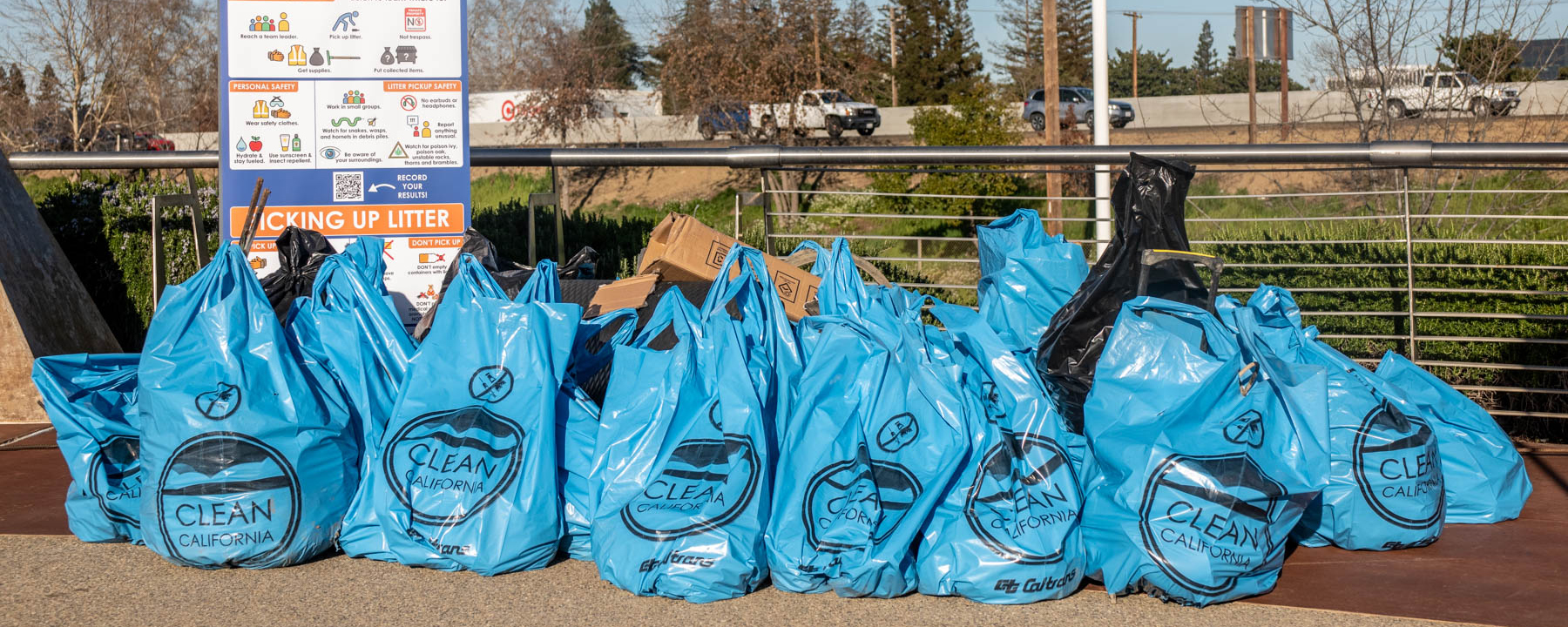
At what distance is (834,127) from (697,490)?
856 inches

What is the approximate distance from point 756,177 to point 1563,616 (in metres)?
21.0

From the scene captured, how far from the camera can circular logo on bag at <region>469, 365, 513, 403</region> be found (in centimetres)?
335

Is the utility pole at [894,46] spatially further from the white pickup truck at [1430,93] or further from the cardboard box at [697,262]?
the cardboard box at [697,262]

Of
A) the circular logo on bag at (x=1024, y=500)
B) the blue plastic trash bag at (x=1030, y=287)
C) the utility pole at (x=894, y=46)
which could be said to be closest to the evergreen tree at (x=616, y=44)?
the utility pole at (x=894, y=46)

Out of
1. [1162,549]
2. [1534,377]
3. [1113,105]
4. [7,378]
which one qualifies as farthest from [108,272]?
[1113,105]

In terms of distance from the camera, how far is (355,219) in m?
4.76

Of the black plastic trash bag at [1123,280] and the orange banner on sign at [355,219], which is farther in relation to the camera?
the orange banner on sign at [355,219]

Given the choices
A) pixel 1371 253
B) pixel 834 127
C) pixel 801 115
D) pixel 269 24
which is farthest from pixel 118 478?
pixel 834 127

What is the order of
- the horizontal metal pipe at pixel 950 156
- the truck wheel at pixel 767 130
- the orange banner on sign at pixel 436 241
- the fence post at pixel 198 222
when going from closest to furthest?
the horizontal metal pipe at pixel 950 156, the orange banner on sign at pixel 436 241, the fence post at pixel 198 222, the truck wheel at pixel 767 130

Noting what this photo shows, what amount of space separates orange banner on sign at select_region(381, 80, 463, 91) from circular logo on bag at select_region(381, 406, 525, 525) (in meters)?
1.91

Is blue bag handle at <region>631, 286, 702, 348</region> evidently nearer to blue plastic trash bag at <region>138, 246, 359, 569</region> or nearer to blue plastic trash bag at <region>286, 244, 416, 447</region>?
blue plastic trash bag at <region>286, 244, 416, 447</region>

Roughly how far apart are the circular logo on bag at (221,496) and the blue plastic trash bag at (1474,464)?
3567 millimetres

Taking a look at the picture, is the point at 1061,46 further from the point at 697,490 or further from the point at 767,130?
the point at 697,490

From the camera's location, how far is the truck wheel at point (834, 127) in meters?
24.2
